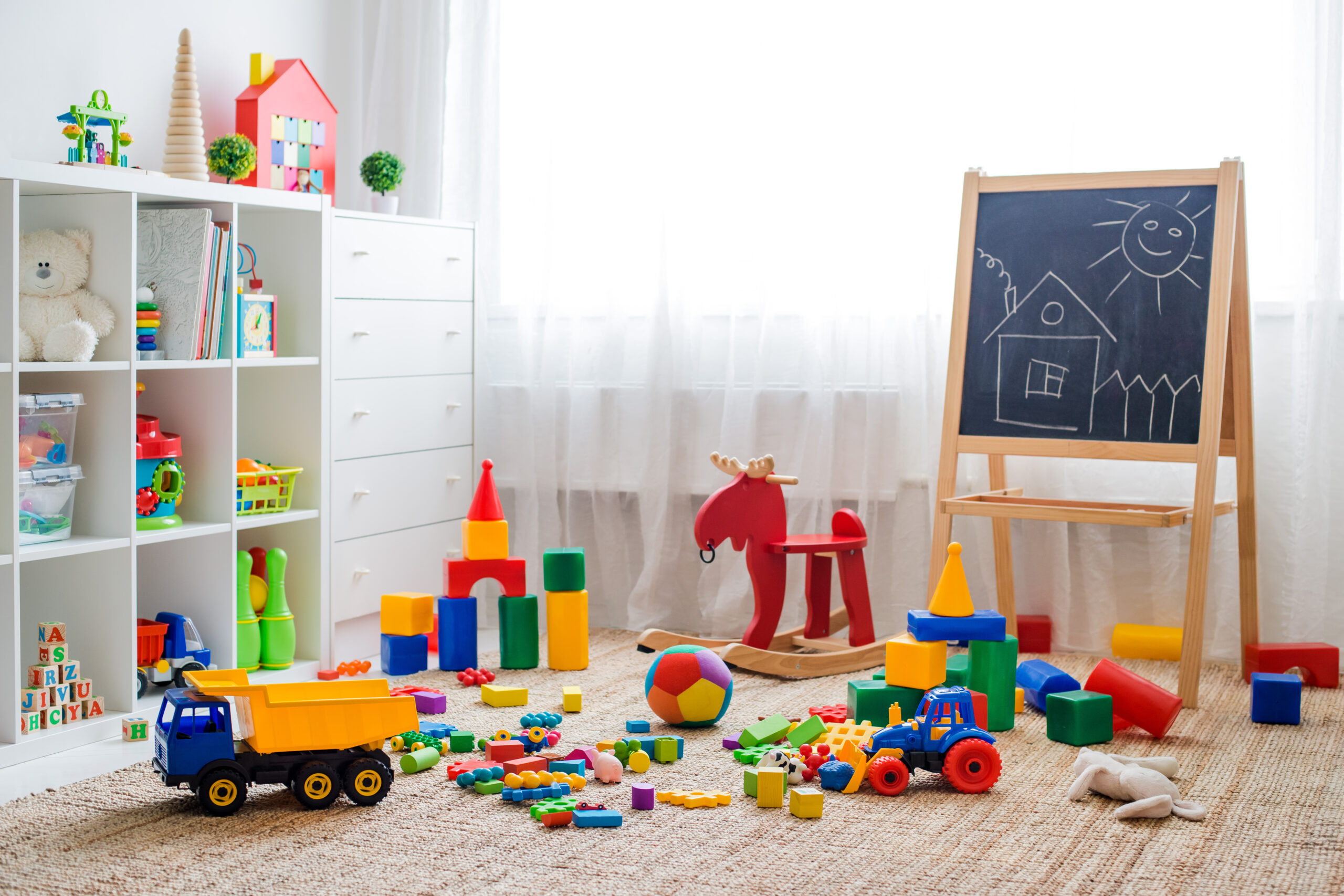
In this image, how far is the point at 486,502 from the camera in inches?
124

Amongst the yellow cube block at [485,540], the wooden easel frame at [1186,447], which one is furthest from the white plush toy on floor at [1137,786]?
the yellow cube block at [485,540]

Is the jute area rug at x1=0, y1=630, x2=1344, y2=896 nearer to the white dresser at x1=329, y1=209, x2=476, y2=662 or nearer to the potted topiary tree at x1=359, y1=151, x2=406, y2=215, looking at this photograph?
the white dresser at x1=329, y1=209, x2=476, y2=662

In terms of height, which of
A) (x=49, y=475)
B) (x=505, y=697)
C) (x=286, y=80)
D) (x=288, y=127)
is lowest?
(x=505, y=697)

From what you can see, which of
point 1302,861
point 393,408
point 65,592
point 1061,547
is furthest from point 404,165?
point 1302,861

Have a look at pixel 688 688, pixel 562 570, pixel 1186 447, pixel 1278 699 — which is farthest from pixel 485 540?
pixel 1278 699

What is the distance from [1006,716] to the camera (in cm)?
252

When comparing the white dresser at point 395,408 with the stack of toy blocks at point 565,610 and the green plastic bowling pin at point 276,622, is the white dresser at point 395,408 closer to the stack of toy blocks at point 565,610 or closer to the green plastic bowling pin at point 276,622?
the green plastic bowling pin at point 276,622

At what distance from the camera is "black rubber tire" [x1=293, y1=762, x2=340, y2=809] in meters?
2.03

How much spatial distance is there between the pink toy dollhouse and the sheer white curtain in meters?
0.52

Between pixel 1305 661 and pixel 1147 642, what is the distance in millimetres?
366

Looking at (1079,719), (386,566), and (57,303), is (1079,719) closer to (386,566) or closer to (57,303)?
(386,566)

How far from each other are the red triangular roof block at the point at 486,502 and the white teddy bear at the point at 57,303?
0.98m

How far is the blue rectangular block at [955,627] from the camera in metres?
2.34

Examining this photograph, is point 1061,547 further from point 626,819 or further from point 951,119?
point 626,819
